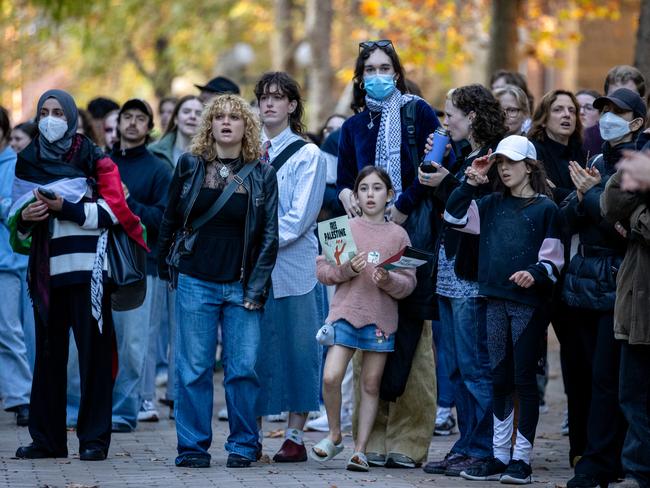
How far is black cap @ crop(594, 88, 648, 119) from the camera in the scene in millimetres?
7926

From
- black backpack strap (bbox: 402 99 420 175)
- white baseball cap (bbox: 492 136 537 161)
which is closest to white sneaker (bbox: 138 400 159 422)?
black backpack strap (bbox: 402 99 420 175)

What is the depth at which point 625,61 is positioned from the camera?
34.4m

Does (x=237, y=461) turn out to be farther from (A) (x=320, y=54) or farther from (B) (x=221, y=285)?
(A) (x=320, y=54)

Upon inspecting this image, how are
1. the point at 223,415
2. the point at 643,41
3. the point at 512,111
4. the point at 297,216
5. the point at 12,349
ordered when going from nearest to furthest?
the point at 297,216, the point at 512,111, the point at 12,349, the point at 223,415, the point at 643,41

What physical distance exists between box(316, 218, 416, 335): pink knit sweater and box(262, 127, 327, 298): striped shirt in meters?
0.40

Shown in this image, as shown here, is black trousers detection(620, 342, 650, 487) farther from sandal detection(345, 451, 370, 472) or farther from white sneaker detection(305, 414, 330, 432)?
white sneaker detection(305, 414, 330, 432)

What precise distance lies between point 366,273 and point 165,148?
4.01 m

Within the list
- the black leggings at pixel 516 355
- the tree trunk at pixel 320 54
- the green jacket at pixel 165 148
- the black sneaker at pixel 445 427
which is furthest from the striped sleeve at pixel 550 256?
the tree trunk at pixel 320 54

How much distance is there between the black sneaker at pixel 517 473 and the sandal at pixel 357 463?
2.96ft

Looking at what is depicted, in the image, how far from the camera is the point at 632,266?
759 cm

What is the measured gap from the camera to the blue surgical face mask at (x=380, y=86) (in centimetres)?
914

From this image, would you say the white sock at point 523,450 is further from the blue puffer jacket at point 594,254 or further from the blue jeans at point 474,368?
the blue puffer jacket at point 594,254

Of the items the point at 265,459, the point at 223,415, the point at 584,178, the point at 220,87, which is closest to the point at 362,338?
the point at 265,459

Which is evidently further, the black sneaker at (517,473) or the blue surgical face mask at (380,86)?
the blue surgical face mask at (380,86)
